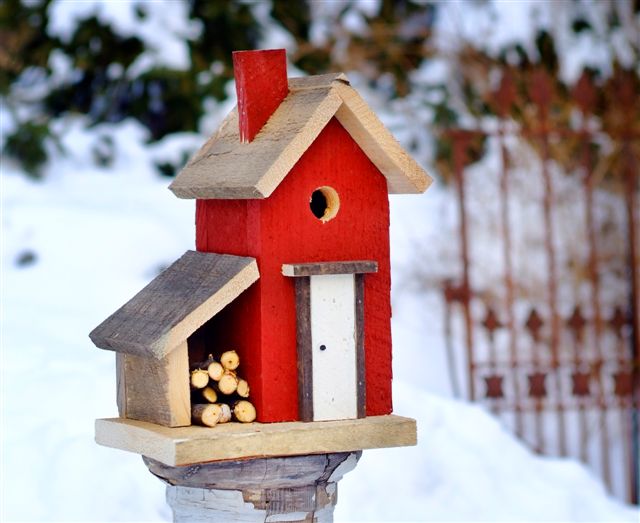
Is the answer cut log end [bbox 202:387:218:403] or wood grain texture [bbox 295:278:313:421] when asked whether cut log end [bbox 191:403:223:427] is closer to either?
cut log end [bbox 202:387:218:403]

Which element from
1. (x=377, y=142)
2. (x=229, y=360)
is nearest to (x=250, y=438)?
(x=229, y=360)

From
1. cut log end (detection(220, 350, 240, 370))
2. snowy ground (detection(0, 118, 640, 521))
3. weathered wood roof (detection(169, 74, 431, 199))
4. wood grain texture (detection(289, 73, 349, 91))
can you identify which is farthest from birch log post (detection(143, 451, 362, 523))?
snowy ground (detection(0, 118, 640, 521))

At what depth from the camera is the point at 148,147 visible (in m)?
6.08

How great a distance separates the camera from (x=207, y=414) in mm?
2699

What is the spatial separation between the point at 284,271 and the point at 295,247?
2.7 inches

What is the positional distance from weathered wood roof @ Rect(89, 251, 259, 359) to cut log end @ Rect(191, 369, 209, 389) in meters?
0.12

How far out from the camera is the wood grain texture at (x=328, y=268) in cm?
271

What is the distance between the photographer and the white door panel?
2.77 meters

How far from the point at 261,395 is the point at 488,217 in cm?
454

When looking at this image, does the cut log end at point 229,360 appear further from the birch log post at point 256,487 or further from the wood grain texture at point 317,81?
the wood grain texture at point 317,81

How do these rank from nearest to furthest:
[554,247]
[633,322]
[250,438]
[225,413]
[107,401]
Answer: [250,438], [225,413], [107,401], [633,322], [554,247]

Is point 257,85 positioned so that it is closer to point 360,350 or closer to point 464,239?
point 360,350

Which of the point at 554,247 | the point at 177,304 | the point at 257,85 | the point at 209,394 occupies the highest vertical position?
the point at 554,247

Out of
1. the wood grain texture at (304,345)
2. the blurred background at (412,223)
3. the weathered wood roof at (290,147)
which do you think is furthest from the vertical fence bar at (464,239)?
the wood grain texture at (304,345)
